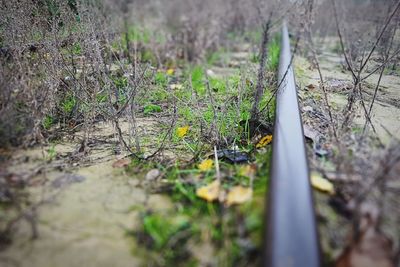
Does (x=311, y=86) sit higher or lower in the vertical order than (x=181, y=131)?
higher

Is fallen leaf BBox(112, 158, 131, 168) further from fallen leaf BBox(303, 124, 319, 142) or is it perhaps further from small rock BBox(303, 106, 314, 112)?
small rock BBox(303, 106, 314, 112)

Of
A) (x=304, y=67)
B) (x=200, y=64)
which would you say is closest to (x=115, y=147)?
(x=200, y=64)

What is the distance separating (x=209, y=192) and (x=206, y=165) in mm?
336

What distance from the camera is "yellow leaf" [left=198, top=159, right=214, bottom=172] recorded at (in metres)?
1.66

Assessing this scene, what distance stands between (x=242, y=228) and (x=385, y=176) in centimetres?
54

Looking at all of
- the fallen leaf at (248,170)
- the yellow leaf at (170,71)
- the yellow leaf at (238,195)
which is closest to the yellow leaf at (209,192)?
the yellow leaf at (238,195)

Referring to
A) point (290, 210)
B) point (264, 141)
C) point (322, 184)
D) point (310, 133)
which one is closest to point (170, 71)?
point (264, 141)

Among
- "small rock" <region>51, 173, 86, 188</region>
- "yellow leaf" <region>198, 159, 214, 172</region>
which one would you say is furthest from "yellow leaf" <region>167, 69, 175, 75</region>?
"small rock" <region>51, 173, 86, 188</region>

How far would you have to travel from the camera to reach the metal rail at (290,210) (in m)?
0.92

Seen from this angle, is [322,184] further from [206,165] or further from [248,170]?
[206,165]

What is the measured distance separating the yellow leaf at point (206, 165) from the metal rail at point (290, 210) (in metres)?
0.37

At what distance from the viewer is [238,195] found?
4.31 ft

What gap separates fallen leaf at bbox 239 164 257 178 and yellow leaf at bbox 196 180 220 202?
170mm

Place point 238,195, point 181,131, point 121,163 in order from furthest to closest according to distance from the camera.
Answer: point 181,131 → point 121,163 → point 238,195
